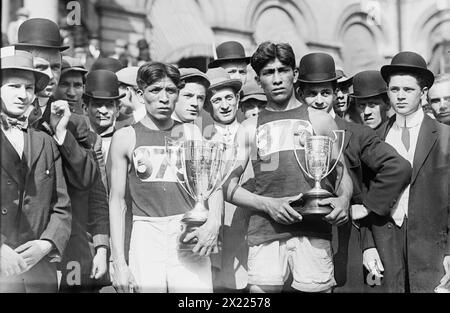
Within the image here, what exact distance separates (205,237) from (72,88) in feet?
3.84

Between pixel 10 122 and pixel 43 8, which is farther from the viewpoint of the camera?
pixel 43 8

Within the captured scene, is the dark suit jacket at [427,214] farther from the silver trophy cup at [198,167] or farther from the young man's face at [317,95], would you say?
the silver trophy cup at [198,167]

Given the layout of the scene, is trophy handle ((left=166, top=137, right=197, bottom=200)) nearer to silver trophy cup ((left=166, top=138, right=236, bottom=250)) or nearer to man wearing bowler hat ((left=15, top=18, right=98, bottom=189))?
silver trophy cup ((left=166, top=138, right=236, bottom=250))

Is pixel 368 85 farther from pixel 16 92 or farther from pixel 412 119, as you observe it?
pixel 16 92

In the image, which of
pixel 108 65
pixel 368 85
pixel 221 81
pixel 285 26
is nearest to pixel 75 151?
pixel 108 65

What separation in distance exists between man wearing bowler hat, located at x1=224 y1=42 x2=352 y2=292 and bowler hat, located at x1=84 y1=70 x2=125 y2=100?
772 mm

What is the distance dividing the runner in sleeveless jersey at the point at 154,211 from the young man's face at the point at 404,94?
1178 millimetres

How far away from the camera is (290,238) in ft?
14.1

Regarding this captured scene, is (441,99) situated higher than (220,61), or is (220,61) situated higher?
(220,61)

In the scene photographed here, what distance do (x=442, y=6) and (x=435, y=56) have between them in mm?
308

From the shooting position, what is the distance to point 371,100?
15.7 ft

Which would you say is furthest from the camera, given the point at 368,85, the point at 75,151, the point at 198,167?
the point at 368,85

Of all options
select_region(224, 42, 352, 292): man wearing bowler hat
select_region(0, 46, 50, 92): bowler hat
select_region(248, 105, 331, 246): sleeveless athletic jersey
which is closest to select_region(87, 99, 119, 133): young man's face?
select_region(0, 46, 50, 92): bowler hat

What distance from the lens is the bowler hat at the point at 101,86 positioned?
4.59 meters
